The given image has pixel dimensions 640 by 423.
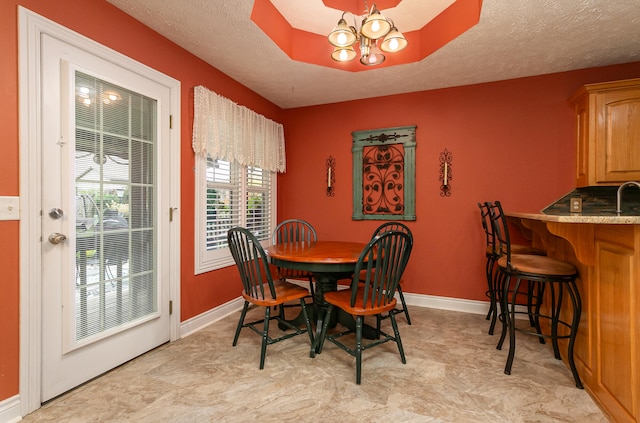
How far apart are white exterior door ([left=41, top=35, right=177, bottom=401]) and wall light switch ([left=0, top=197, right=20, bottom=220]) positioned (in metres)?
0.11

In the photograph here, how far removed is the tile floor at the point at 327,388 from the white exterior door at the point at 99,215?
23 cm

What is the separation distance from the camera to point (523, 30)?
86.4 inches

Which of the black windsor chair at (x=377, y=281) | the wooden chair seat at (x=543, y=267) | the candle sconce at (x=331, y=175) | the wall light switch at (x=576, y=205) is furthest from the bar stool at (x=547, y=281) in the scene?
the candle sconce at (x=331, y=175)

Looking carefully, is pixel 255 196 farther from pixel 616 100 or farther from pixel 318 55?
pixel 616 100

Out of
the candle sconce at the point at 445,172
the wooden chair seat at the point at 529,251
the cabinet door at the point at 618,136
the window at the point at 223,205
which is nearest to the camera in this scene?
the cabinet door at the point at 618,136

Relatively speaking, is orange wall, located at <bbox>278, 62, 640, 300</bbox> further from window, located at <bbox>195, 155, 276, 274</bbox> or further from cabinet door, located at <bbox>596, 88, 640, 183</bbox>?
window, located at <bbox>195, 155, 276, 274</bbox>

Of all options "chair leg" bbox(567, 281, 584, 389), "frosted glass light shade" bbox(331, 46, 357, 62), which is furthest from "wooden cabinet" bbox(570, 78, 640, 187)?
"frosted glass light shade" bbox(331, 46, 357, 62)

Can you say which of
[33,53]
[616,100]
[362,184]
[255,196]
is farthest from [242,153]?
[616,100]

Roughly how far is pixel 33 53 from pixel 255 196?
2221mm

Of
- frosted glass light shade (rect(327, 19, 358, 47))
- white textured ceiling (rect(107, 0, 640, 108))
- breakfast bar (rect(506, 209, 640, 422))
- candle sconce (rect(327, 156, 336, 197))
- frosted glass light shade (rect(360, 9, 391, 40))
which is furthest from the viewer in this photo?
candle sconce (rect(327, 156, 336, 197))

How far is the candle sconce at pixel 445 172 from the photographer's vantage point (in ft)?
10.7

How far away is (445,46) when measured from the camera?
95.4 inches

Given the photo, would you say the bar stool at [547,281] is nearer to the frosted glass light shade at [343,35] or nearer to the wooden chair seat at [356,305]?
the wooden chair seat at [356,305]

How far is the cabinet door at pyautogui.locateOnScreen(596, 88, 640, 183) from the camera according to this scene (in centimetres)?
247
